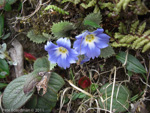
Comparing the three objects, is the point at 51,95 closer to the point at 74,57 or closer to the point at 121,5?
the point at 74,57

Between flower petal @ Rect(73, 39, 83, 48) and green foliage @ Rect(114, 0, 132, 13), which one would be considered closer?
green foliage @ Rect(114, 0, 132, 13)

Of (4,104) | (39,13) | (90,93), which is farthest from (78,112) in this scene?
(39,13)

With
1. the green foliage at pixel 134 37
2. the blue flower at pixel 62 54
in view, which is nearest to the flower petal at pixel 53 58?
the blue flower at pixel 62 54

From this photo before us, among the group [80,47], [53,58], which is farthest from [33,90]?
[80,47]

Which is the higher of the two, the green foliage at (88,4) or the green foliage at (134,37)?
the green foliage at (88,4)

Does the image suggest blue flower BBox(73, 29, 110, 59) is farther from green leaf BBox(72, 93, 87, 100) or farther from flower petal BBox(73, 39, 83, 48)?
green leaf BBox(72, 93, 87, 100)

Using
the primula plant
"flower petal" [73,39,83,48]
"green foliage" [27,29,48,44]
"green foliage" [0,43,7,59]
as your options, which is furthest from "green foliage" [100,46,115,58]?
"green foliage" [0,43,7,59]

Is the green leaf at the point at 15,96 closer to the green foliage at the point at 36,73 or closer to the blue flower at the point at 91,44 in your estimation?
the green foliage at the point at 36,73
